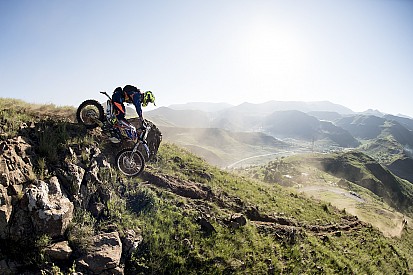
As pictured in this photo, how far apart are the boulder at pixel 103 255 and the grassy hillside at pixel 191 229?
1.15ft

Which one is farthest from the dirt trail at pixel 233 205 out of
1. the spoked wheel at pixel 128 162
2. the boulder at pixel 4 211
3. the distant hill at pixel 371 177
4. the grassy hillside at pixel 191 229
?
the distant hill at pixel 371 177

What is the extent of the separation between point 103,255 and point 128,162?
4792 mm

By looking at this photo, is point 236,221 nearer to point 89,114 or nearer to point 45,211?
point 45,211

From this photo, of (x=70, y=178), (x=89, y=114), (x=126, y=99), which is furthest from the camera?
(x=89, y=114)

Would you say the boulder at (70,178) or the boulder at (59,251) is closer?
the boulder at (59,251)

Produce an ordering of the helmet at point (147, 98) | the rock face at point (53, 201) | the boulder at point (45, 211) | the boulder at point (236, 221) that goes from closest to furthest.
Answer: the rock face at point (53, 201), the boulder at point (45, 211), the helmet at point (147, 98), the boulder at point (236, 221)

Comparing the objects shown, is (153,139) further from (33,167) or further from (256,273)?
(256,273)

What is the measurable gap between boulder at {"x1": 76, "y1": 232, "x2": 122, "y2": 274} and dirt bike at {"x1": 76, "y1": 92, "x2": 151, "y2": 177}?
3691 mm

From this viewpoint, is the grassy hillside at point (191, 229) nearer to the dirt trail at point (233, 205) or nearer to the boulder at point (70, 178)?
the dirt trail at point (233, 205)

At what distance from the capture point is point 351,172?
120m

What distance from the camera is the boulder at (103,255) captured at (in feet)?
28.0

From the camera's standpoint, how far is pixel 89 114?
1317 centimetres

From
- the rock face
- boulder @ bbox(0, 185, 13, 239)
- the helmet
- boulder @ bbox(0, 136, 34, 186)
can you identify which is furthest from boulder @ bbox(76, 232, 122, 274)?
the helmet

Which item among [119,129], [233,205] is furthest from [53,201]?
[233,205]
